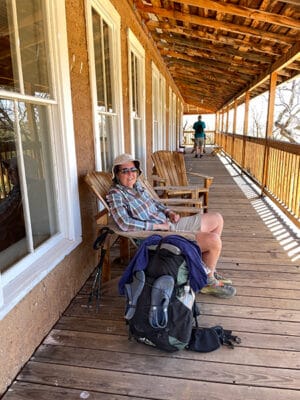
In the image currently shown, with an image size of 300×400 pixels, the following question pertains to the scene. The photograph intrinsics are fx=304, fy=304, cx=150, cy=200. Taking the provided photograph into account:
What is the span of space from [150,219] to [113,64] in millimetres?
1694

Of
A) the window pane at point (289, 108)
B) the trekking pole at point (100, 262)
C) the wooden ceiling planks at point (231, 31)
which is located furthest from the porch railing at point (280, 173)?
the window pane at point (289, 108)

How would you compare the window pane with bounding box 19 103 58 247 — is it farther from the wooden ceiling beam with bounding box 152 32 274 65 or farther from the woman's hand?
the wooden ceiling beam with bounding box 152 32 274 65

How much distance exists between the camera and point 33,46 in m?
1.67

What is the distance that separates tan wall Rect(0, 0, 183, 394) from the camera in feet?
4.63

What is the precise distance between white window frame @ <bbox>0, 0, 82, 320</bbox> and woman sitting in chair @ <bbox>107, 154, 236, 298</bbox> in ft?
0.94

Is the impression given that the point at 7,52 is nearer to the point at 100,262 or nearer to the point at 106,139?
the point at 100,262

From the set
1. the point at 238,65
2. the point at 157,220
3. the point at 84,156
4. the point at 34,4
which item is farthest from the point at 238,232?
the point at 238,65

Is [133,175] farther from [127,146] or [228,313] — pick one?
[127,146]

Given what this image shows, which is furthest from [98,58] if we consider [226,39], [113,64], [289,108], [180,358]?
[289,108]

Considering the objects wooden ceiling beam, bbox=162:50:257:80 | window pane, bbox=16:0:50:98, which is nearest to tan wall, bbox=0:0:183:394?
window pane, bbox=16:0:50:98

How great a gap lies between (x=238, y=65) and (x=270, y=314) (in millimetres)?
5302

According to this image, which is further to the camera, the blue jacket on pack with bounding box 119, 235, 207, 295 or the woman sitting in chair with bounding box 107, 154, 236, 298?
the woman sitting in chair with bounding box 107, 154, 236, 298

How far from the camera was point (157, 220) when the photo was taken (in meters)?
2.26

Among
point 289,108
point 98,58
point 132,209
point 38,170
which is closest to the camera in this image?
point 38,170
